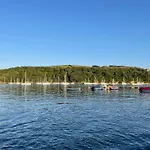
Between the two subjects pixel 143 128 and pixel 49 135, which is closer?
pixel 49 135

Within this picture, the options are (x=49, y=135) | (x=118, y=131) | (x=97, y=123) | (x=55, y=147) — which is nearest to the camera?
(x=55, y=147)

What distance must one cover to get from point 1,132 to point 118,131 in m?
17.7

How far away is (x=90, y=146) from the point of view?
3294cm

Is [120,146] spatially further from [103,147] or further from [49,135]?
[49,135]

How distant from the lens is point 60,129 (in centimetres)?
4328

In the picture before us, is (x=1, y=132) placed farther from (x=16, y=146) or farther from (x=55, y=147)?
(x=55, y=147)

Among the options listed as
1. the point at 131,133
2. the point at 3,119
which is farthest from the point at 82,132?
the point at 3,119

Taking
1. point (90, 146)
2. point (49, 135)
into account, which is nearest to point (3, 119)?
point (49, 135)

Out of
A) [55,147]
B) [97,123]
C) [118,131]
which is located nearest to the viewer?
[55,147]

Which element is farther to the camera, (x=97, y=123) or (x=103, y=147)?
(x=97, y=123)

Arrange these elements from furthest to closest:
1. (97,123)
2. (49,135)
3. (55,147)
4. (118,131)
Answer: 1. (97,123)
2. (118,131)
3. (49,135)
4. (55,147)

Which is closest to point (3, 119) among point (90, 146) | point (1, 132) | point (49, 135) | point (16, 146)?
point (1, 132)

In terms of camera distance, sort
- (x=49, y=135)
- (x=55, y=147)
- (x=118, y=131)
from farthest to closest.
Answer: (x=118, y=131)
(x=49, y=135)
(x=55, y=147)

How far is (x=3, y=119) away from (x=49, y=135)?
15912mm
